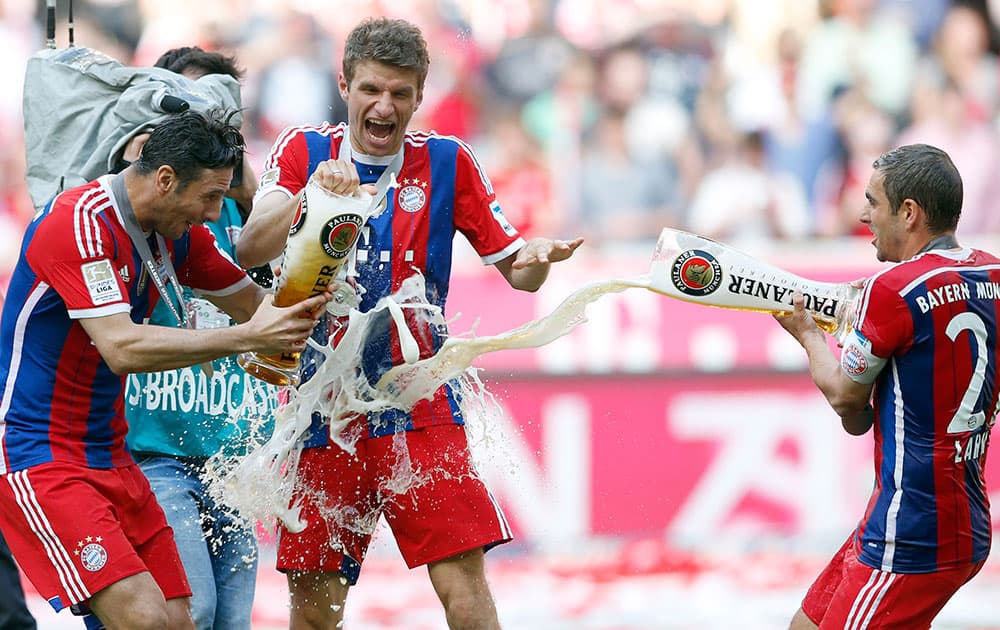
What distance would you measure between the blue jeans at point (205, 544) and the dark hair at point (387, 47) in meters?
1.55

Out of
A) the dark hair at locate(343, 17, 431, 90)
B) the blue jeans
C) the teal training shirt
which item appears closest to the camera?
the dark hair at locate(343, 17, 431, 90)

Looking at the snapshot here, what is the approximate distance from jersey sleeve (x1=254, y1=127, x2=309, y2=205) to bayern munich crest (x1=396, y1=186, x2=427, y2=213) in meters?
0.31

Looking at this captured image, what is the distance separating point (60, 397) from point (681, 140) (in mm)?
6702

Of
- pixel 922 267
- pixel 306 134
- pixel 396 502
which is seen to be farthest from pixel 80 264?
pixel 922 267

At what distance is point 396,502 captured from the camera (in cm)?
464

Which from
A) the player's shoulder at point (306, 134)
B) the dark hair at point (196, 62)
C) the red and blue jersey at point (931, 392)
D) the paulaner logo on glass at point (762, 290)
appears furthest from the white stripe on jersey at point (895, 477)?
the dark hair at point (196, 62)

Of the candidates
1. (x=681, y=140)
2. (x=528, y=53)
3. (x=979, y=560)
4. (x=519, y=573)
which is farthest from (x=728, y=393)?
(x=979, y=560)

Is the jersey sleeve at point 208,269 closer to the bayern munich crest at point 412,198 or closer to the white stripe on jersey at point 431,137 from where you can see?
the bayern munich crest at point 412,198

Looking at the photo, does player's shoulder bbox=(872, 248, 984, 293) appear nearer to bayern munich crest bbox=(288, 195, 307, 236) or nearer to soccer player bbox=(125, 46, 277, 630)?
bayern munich crest bbox=(288, 195, 307, 236)

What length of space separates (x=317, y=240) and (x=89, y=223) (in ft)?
2.24

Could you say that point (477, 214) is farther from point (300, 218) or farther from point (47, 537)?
point (47, 537)

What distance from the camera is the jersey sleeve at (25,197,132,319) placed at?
415 cm

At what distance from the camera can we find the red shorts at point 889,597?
14.0 feet

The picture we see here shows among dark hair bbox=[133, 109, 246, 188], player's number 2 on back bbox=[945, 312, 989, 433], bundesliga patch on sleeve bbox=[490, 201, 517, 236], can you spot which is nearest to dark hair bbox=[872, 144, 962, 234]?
player's number 2 on back bbox=[945, 312, 989, 433]
